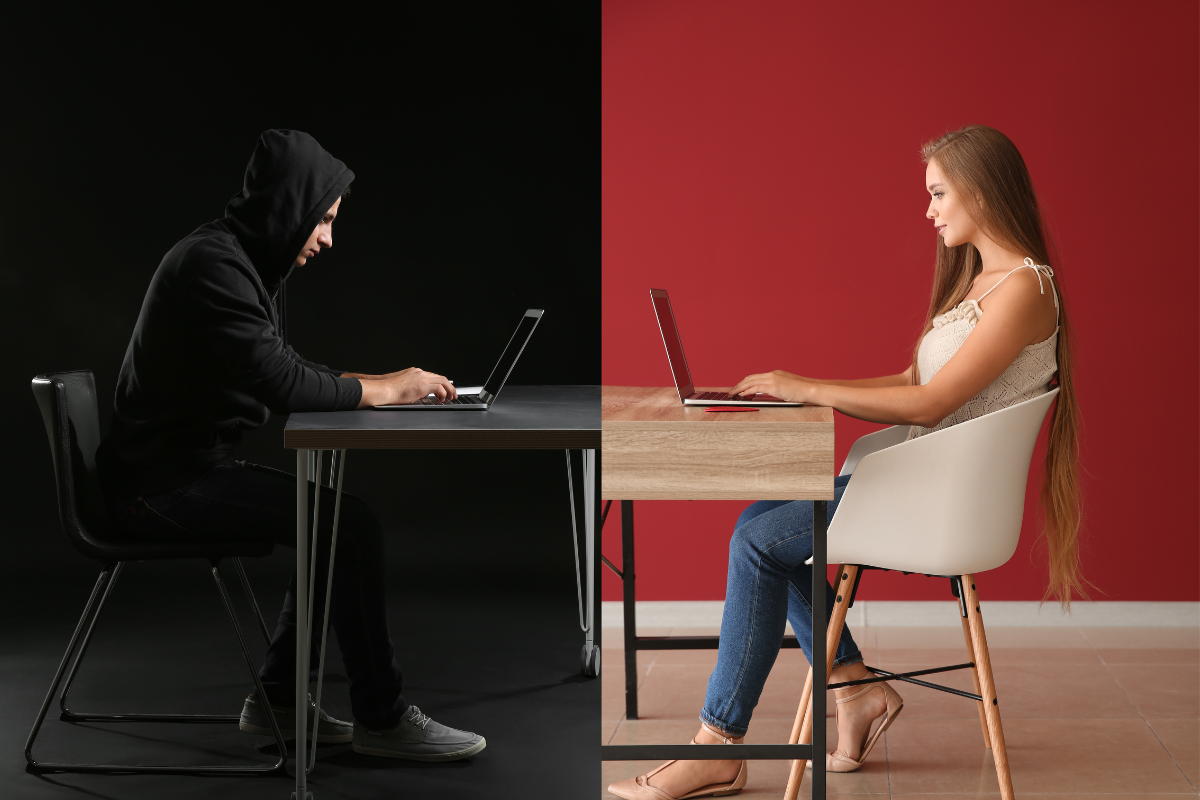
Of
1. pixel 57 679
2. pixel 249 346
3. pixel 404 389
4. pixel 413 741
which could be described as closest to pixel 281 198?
pixel 249 346

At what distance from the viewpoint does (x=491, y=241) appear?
12.6 ft

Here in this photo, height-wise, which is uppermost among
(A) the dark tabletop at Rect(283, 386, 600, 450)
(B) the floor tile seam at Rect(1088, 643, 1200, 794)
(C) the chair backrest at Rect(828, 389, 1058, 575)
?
(A) the dark tabletop at Rect(283, 386, 600, 450)

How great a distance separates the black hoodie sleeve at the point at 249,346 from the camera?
1.94 m

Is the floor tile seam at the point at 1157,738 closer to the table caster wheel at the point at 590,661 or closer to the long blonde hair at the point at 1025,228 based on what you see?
the long blonde hair at the point at 1025,228

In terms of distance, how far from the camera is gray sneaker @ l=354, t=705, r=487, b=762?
2.21 m

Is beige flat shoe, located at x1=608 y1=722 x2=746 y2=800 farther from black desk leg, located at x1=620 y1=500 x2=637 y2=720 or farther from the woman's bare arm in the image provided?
the woman's bare arm

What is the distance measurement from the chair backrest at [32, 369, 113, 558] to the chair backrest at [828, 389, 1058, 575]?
141 centimetres

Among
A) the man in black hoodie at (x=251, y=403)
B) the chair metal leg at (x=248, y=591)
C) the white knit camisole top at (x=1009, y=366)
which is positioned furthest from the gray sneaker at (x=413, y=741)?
the white knit camisole top at (x=1009, y=366)

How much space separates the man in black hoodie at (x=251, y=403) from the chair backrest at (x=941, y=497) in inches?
32.0

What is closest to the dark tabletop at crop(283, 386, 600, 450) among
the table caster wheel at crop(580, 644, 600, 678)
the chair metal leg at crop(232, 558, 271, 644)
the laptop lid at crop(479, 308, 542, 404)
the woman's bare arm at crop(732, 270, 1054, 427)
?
the laptop lid at crop(479, 308, 542, 404)

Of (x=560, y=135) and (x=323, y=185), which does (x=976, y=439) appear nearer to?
(x=323, y=185)

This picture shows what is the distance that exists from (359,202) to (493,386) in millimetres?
1834

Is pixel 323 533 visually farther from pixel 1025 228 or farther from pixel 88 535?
pixel 1025 228

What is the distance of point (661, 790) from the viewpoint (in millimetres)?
1962
